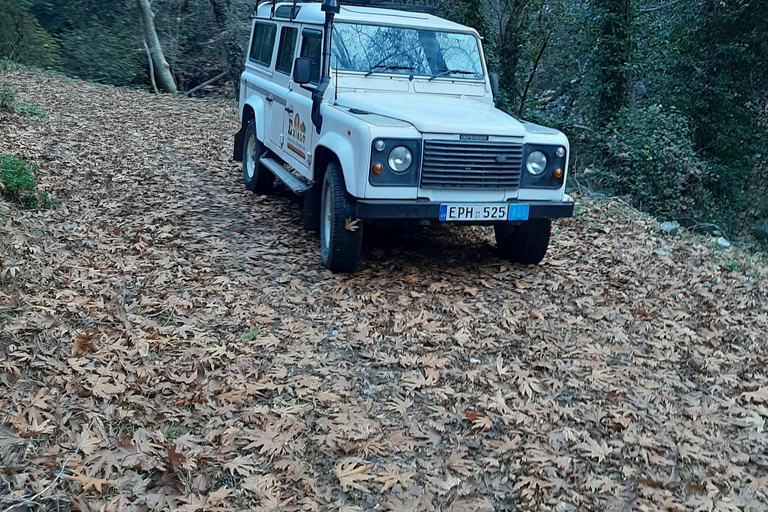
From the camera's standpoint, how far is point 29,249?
595 cm

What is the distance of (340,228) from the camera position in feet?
18.8

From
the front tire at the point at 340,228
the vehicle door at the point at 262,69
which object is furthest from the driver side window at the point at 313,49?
the front tire at the point at 340,228

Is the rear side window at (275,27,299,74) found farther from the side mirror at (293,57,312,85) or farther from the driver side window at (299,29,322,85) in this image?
the side mirror at (293,57,312,85)

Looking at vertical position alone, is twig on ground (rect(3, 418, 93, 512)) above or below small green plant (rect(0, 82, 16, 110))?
below

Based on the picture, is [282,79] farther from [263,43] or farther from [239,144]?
[239,144]

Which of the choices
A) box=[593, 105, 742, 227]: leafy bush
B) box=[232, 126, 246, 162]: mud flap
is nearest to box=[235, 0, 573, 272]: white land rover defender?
box=[232, 126, 246, 162]: mud flap

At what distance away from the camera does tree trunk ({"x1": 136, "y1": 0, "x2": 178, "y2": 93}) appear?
1764 cm

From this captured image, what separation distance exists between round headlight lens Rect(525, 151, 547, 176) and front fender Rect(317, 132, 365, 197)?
4.63 feet

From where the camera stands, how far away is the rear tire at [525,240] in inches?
246

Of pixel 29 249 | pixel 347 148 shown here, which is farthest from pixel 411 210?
pixel 29 249

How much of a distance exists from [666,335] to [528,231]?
5.11ft

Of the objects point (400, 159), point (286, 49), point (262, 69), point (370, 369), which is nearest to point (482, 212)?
point (400, 159)

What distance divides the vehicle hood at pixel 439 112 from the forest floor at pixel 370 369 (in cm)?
130

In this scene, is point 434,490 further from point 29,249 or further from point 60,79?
point 60,79
